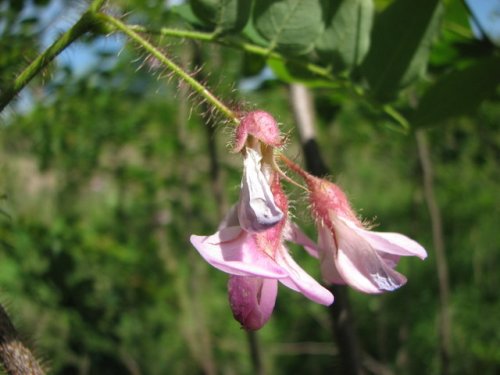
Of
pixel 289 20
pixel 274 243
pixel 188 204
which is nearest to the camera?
pixel 274 243

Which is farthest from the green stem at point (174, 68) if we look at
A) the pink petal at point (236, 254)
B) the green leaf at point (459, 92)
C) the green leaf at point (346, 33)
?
the green leaf at point (459, 92)

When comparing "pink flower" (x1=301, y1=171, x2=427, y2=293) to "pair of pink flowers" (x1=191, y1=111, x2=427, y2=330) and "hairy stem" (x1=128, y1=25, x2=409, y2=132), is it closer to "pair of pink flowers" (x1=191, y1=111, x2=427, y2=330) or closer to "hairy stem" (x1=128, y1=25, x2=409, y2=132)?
"pair of pink flowers" (x1=191, y1=111, x2=427, y2=330)

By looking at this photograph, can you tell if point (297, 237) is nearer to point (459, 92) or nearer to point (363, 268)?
point (363, 268)

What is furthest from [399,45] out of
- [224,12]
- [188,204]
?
[188,204]

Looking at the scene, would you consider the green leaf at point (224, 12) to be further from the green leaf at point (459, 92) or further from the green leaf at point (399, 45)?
the green leaf at point (459, 92)

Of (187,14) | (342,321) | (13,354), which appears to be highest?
(187,14)

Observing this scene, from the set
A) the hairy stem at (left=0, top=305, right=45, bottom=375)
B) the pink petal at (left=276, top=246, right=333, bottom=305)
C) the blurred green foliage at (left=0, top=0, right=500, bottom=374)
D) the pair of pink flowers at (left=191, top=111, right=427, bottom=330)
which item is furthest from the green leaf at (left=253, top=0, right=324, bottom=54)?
the hairy stem at (left=0, top=305, right=45, bottom=375)
